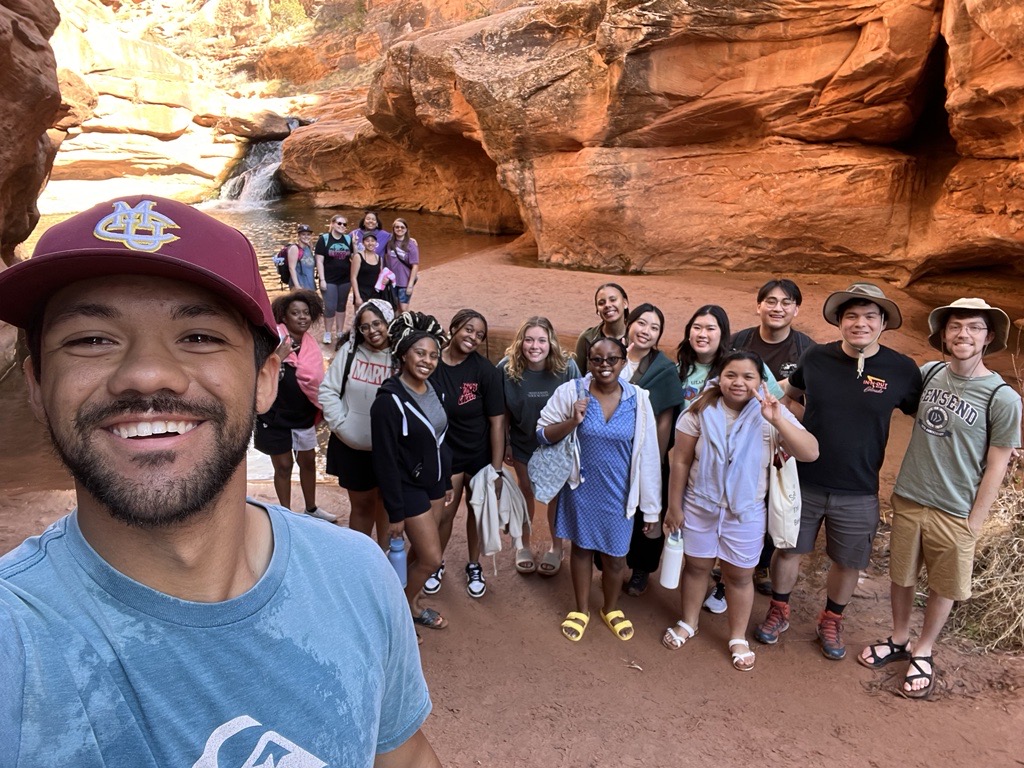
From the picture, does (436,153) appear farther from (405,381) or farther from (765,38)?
(405,381)

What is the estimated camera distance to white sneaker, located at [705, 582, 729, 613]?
3945 mm

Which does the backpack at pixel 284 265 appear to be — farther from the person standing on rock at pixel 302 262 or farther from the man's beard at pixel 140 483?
the man's beard at pixel 140 483

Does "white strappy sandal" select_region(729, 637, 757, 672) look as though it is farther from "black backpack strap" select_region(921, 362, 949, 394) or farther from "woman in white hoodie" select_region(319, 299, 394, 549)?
"woman in white hoodie" select_region(319, 299, 394, 549)

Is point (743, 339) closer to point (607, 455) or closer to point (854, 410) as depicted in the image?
point (854, 410)

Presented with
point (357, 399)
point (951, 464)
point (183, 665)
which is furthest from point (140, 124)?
point (183, 665)

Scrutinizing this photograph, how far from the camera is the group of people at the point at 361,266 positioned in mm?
8133

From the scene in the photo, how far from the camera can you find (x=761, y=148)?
1162 centimetres

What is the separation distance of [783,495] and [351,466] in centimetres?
240

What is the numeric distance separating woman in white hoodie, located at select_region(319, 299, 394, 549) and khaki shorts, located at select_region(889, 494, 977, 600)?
2.84m

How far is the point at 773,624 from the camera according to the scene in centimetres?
367

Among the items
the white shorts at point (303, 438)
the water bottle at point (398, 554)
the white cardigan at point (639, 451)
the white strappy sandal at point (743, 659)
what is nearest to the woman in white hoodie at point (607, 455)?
the white cardigan at point (639, 451)

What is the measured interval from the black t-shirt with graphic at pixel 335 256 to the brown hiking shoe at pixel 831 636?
6740 mm

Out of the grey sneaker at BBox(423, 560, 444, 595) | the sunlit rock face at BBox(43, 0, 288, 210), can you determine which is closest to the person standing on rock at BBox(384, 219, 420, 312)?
the grey sneaker at BBox(423, 560, 444, 595)

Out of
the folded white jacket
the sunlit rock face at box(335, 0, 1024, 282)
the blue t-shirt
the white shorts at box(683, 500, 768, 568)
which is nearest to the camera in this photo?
the blue t-shirt
